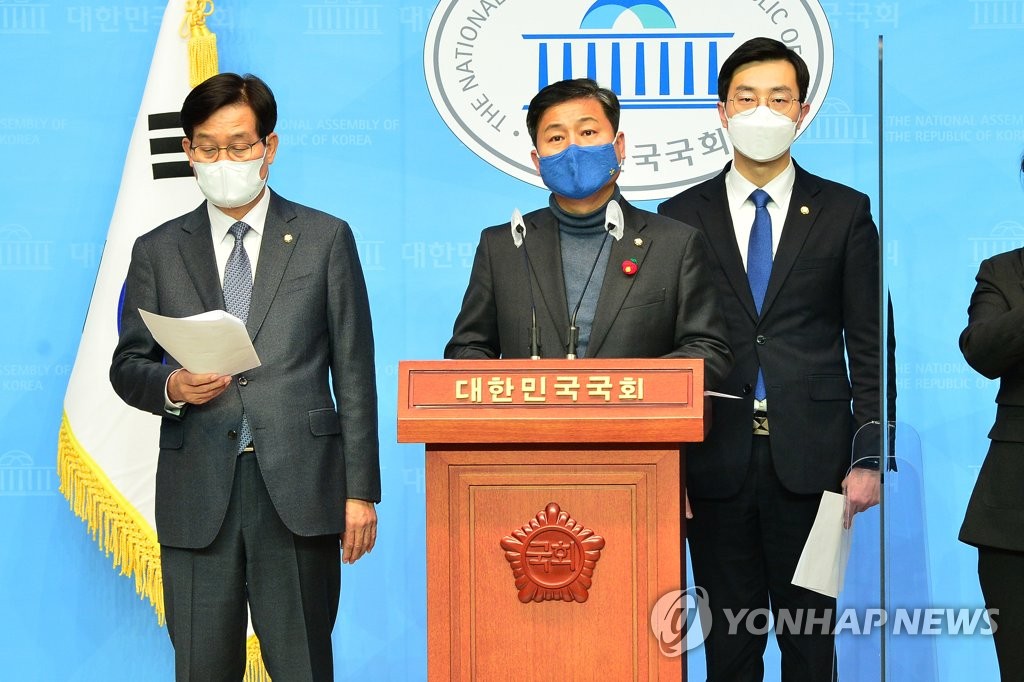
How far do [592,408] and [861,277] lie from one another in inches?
41.4

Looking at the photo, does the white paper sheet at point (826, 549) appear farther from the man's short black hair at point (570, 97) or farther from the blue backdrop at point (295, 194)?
the blue backdrop at point (295, 194)

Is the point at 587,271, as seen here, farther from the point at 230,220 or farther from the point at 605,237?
the point at 230,220

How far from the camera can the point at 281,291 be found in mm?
2666

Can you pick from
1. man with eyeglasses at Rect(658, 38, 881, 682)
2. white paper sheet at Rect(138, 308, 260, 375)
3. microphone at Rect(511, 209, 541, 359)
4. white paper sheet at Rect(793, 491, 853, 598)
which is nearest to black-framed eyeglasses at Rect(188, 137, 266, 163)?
white paper sheet at Rect(138, 308, 260, 375)

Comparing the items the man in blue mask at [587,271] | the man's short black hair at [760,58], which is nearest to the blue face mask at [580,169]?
the man in blue mask at [587,271]

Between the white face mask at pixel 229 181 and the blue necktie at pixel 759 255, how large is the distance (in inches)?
42.9

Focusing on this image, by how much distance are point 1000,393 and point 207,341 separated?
1429 mm

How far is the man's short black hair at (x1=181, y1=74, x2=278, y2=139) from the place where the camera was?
107 inches

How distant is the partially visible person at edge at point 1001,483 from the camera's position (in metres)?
2.34

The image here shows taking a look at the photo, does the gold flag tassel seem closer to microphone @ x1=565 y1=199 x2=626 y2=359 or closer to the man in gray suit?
the man in gray suit

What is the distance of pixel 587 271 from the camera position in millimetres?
2658

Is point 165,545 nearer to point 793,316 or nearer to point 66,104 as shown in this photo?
point 793,316

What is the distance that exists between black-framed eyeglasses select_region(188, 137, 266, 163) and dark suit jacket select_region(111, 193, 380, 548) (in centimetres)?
11

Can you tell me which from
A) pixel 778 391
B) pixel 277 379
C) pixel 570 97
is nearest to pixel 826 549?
pixel 778 391
